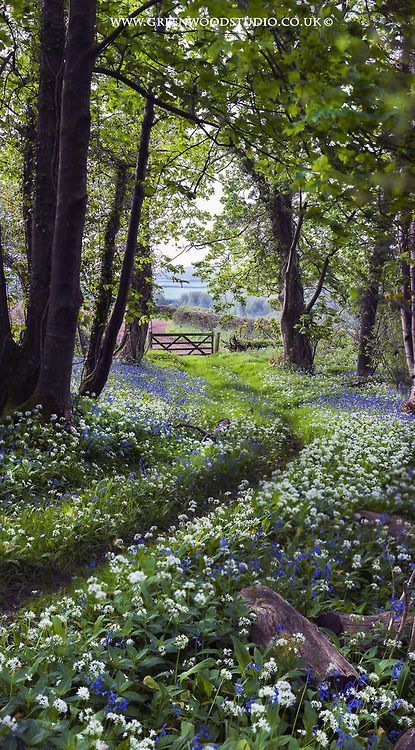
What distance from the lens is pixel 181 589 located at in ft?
14.5

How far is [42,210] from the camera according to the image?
9195 millimetres

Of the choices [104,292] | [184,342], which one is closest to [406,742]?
[104,292]

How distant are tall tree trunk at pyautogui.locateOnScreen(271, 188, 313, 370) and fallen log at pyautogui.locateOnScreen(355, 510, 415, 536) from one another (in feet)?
46.5

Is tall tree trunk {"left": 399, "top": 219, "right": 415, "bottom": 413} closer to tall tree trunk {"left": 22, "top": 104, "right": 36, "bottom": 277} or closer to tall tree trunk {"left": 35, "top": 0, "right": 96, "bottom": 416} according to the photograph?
tall tree trunk {"left": 35, "top": 0, "right": 96, "bottom": 416}

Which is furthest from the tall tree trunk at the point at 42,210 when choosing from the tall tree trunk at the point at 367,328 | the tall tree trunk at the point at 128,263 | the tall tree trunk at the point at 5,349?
the tall tree trunk at the point at 367,328

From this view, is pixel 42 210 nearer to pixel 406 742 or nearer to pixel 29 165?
pixel 29 165

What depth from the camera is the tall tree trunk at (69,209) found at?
7.74 metres

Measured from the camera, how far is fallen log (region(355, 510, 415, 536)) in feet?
20.9

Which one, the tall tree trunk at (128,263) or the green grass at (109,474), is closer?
the green grass at (109,474)

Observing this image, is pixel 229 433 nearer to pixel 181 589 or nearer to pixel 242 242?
pixel 181 589

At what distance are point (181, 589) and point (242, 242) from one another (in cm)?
1958

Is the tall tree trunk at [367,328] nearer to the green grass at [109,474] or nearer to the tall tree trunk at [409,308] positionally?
the tall tree trunk at [409,308]

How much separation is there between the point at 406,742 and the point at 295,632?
979mm

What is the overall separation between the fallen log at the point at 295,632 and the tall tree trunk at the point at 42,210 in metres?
6.04
